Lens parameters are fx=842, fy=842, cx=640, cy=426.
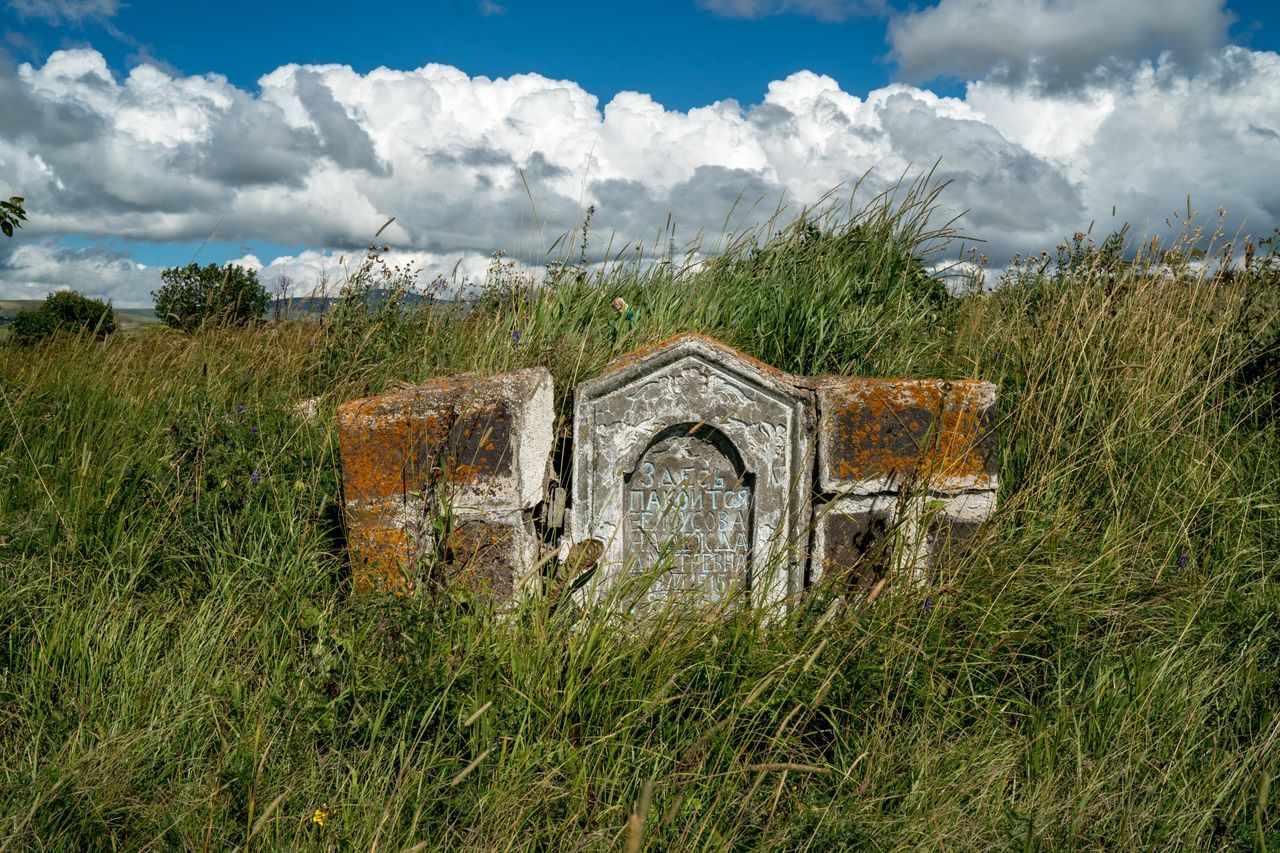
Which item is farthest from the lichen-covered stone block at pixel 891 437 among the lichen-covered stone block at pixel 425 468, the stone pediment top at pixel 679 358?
the lichen-covered stone block at pixel 425 468

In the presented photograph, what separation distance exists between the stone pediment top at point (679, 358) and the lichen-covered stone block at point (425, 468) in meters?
0.28

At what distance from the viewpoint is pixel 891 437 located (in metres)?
3.12

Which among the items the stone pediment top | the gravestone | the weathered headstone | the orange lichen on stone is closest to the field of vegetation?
the orange lichen on stone

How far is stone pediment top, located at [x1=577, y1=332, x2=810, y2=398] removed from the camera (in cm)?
306

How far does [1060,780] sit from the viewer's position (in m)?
2.25

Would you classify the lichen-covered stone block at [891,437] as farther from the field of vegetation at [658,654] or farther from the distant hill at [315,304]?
the distant hill at [315,304]

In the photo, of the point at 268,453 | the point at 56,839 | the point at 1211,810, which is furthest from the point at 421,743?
the point at 1211,810

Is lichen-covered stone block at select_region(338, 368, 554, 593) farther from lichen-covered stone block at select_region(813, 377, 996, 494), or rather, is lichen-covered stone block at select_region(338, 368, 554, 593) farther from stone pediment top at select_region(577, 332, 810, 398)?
lichen-covered stone block at select_region(813, 377, 996, 494)

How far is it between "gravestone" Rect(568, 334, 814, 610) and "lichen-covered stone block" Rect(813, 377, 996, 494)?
0.08 m

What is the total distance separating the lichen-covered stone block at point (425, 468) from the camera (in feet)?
9.62

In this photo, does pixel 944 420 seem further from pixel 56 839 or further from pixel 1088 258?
pixel 56 839

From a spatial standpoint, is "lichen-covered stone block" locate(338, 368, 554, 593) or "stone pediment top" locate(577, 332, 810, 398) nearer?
"lichen-covered stone block" locate(338, 368, 554, 593)

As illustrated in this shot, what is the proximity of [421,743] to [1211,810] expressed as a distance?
1958 mm

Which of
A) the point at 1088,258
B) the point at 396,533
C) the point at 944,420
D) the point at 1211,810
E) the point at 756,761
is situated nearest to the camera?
the point at 1211,810
